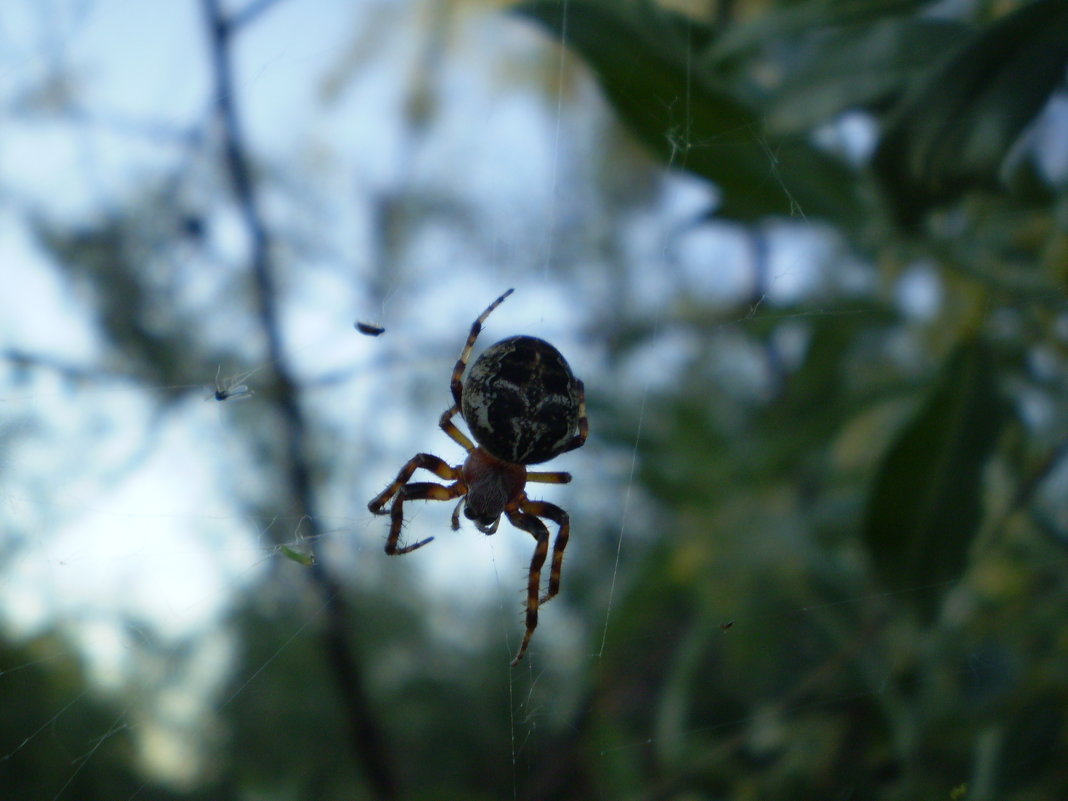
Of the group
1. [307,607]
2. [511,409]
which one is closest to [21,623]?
[307,607]

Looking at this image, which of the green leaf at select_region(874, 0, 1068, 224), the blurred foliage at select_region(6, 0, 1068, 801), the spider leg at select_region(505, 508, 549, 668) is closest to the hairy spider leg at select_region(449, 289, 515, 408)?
the spider leg at select_region(505, 508, 549, 668)

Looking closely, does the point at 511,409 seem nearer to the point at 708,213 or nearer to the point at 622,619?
the point at 708,213

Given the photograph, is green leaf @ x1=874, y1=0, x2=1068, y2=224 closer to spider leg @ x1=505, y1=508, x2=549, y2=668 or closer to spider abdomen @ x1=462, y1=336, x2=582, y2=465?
spider abdomen @ x1=462, y1=336, x2=582, y2=465

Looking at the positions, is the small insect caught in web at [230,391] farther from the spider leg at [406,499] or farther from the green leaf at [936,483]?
the green leaf at [936,483]

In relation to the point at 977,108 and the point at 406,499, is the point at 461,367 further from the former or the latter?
the point at 977,108

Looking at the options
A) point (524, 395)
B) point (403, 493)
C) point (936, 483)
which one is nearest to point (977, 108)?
point (936, 483)

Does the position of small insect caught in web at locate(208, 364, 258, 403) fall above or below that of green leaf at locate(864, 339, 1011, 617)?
above
